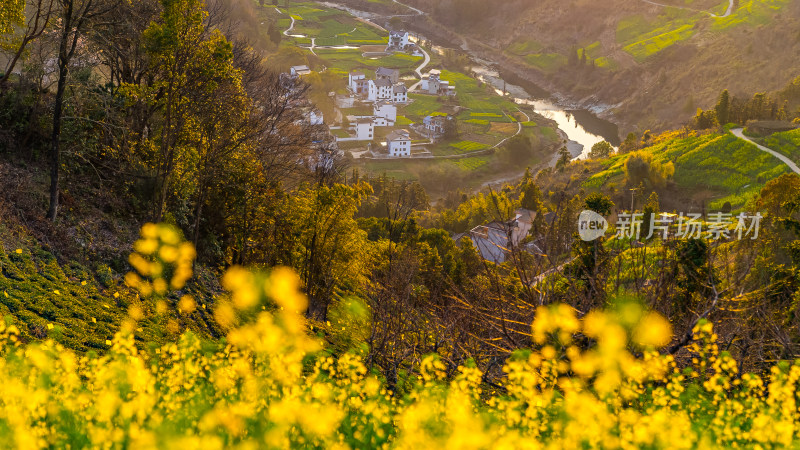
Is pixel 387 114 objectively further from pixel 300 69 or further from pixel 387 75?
pixel 387 75

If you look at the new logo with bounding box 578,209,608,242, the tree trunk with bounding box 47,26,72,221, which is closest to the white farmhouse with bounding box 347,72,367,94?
the new logo with bounding box 578,209,608,242

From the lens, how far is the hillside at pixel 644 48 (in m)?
69.8

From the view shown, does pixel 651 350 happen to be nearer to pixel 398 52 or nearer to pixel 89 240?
pixel 89 240

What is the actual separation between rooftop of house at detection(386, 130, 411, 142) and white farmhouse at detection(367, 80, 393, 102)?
13.9m

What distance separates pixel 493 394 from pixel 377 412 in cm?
250

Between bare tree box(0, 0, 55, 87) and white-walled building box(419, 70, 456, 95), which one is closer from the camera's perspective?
bare tree box(0, 0, 55, 87)

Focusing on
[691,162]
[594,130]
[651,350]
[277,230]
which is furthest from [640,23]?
[651,350]

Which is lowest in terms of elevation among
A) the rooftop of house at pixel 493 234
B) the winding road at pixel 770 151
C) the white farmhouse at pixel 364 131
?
the rooftop of house at pixel 493 234

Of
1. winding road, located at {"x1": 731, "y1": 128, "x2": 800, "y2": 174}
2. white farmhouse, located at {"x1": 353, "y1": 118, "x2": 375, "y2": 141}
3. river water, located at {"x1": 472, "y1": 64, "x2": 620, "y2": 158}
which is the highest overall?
river water, located at {"x1": 472, "y1": 64, "x2": 620, "y2": 158}

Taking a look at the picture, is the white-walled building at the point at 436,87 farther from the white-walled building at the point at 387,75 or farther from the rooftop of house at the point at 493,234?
the rooftop of house at the point at 493,234

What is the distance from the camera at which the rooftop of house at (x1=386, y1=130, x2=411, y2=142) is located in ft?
206

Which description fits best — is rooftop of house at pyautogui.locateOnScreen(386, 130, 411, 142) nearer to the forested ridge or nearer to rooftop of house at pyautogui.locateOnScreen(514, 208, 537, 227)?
rooftop of house at pyautogui.locateOnScreen(514, 208, 537, 227)

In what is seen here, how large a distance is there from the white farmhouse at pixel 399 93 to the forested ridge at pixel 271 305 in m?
55.0

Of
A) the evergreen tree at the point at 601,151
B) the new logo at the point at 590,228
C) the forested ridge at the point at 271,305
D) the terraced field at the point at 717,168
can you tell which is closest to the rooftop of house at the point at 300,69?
the evergreen tree at the point at 601,151
